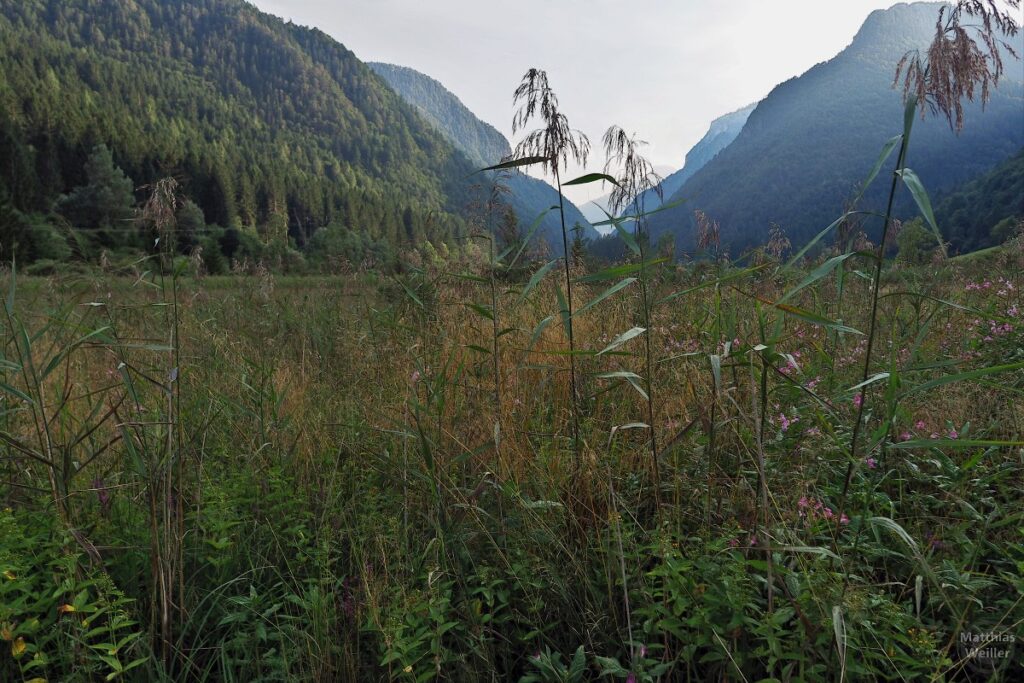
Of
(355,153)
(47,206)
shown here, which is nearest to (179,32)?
(355,153)

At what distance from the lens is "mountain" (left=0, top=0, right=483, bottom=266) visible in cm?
5397

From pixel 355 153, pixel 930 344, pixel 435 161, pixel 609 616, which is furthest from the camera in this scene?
pixel 435 161

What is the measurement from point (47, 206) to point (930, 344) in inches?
2844

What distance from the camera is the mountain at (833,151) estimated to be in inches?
4919

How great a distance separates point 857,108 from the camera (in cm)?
16675

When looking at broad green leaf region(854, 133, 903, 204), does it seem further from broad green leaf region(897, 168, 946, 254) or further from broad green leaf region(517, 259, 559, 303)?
broad green leaf region(517, 259, 559, 303)

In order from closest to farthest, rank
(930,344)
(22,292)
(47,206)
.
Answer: (930,344)
(22,292)
(47,206)

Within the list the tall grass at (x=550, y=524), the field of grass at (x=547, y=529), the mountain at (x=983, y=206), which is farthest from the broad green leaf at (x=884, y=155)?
the mountain at (x=983, y=206)

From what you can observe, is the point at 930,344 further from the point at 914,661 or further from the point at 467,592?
the point at 467,592

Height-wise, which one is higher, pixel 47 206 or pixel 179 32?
pixel 179 32

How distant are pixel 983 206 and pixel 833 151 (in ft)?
309

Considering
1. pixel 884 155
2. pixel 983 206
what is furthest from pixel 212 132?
pixel 983 206

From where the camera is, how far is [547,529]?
1611mm

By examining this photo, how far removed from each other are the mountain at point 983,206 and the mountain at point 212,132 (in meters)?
72.8
